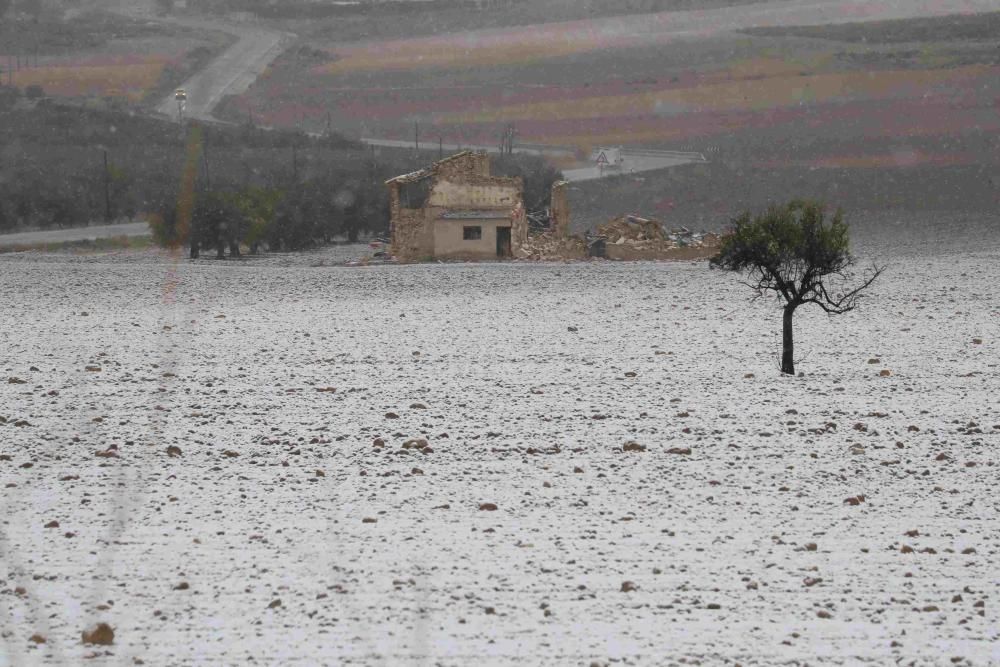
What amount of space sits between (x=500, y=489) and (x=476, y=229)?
2860 cm

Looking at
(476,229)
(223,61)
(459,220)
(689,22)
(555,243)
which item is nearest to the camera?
(459,220)

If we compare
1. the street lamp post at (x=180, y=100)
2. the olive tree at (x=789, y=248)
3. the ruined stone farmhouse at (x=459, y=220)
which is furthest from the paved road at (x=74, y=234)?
the olive tree at (x=789, y=248)

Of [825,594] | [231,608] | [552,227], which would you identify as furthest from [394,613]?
[552,227]

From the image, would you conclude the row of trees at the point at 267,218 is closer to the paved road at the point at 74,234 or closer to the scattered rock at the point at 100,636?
the paved road at the point at 74,234

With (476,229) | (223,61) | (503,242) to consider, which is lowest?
(503,242)

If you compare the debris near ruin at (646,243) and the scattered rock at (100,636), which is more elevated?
the debris near ruin at (646,243)

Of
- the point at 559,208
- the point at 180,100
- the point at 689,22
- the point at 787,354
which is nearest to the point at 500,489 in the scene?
the point at 787,354

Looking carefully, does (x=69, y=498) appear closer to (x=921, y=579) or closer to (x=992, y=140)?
(x=921, y=579)

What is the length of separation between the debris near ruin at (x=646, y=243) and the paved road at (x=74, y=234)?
20.7 meters

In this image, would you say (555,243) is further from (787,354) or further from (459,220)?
(787,354)

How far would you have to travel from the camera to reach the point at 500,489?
667 inches

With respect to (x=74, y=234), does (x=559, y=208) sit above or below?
above

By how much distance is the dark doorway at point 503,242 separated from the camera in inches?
1774

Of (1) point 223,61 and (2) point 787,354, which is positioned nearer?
(2) point 787,354
